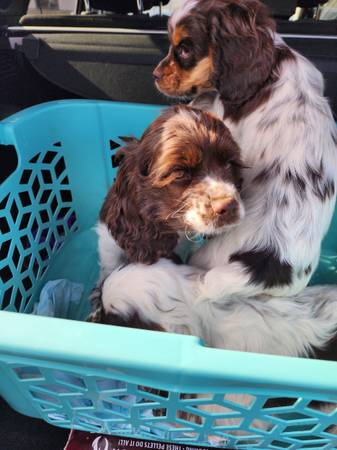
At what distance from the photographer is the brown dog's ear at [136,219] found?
1.48 m

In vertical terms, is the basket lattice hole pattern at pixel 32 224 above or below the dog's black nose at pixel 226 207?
below

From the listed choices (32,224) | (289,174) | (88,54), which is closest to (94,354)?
(289,174)

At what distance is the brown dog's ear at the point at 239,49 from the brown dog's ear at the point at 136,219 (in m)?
0.36

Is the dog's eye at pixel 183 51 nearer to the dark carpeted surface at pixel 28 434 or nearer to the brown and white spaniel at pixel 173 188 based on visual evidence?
the brown and white spaniel at pixel 173 188

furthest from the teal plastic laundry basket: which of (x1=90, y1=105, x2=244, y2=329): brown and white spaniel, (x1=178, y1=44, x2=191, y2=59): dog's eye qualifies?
(x1=178, y1=44, x2=191, y2=59): dog's eye

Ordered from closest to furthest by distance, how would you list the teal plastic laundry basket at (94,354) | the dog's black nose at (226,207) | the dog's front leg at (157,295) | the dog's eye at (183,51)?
the teal plastic laundry basket at (94,354)
the dog's black nose at (226,207)
the dog's front leg at (157,295)
the dog's eye at (183,51)

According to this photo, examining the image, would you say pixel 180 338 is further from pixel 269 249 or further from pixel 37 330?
pixel 269 249

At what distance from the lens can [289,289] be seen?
137 centimetres

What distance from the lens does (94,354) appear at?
82 cm

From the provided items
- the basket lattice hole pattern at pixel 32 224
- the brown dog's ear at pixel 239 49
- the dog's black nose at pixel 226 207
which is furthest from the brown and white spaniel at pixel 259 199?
the basket lattice hole pattern at pixel 32 224

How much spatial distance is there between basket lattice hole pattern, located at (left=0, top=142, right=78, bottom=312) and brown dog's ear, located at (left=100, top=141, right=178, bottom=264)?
0.48m

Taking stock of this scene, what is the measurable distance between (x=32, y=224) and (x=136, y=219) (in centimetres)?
65

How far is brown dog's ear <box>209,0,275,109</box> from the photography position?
1403 millimetres

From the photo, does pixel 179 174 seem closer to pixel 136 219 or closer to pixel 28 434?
pixel 136 219
